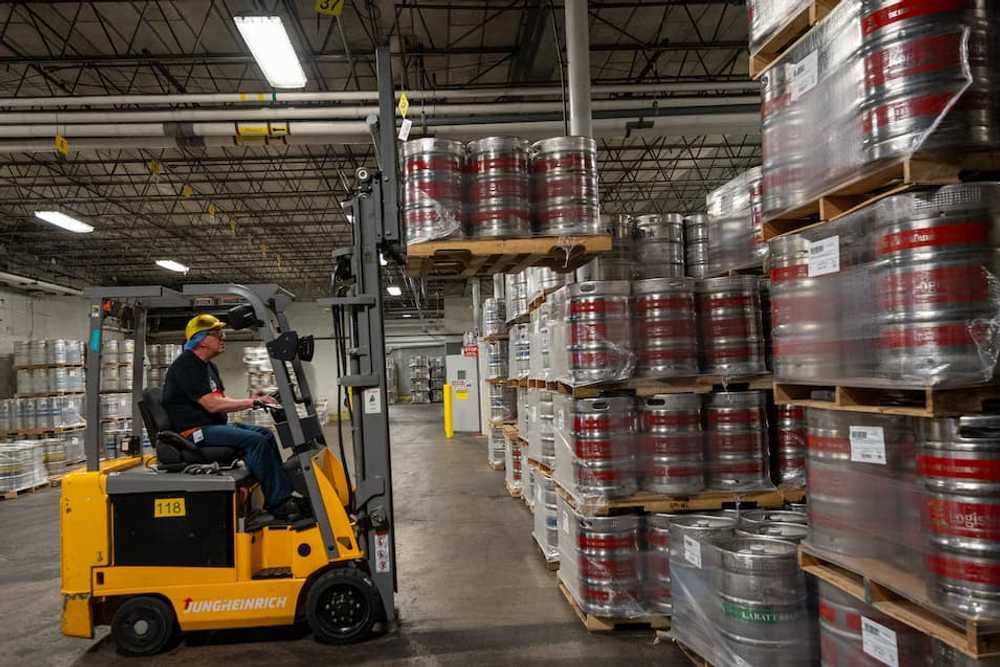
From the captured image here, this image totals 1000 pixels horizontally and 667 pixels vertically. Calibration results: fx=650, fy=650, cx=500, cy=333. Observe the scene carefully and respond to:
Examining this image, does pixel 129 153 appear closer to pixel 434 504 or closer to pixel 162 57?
pixel 162 57

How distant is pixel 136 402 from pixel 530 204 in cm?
328

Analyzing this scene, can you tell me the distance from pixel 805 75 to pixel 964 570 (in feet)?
6.49

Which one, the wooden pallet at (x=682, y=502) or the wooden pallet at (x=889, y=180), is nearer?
the wooden pallet at (x=889, y=180)

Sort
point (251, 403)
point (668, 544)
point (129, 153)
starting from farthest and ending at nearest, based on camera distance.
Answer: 1. point (129, 153)
2. point (251, 403)
3. point (668, 544)

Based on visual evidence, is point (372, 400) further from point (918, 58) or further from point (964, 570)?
point (918, 58)

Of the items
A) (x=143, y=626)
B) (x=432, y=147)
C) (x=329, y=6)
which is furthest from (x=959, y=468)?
(x=329, y=6)

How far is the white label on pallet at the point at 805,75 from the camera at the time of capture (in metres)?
2.68

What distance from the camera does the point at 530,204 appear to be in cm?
446

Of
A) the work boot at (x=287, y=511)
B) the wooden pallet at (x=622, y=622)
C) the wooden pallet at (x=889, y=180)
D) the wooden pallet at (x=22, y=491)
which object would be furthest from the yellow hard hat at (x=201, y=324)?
the wooden pallet at (x=22, y=491)

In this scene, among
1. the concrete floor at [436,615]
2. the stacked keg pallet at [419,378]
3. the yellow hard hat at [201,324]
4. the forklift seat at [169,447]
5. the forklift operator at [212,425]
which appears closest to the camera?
the concrete floor at [436,615]

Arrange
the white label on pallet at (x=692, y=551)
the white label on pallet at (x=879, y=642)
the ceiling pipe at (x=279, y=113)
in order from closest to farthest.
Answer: the white label on pallet at (x=879, y=642) → the white label on pallet at (x=692, y=551) → the ceiling pipe at (x=279, y=113)

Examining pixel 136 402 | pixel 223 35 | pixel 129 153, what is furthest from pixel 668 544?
pixel 129 153

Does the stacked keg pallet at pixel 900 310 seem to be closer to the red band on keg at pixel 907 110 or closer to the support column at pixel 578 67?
the red band on keg at pixel 907 110

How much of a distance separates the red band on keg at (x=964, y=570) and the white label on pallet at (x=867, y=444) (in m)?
0.40
